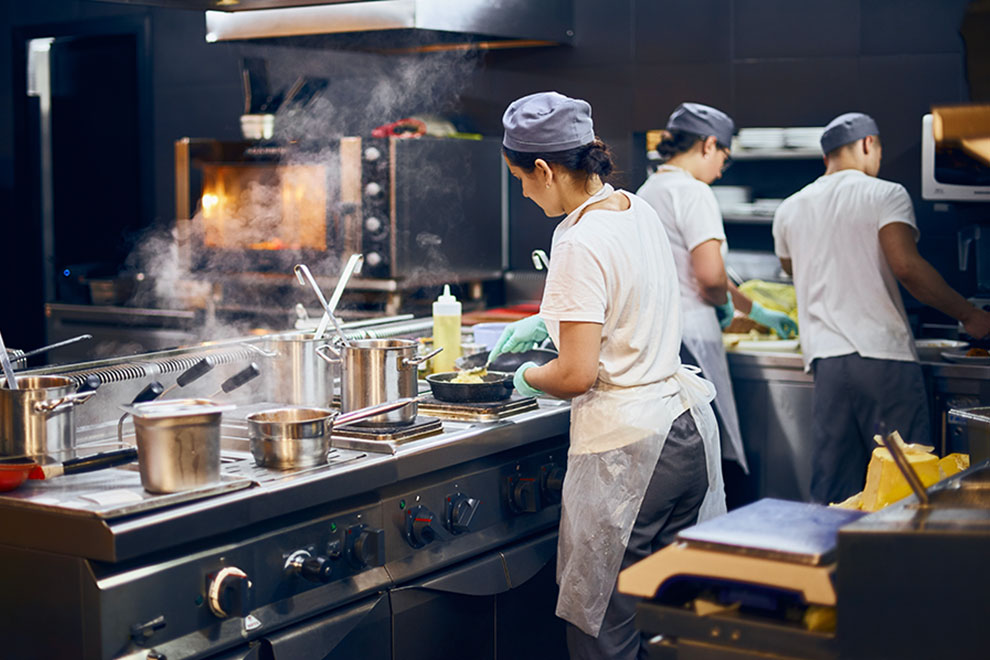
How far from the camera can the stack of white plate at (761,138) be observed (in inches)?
197

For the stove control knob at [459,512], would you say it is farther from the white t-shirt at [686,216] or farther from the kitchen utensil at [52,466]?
the white t-shirt at [686,216]

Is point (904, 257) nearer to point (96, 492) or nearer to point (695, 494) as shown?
point (695, 494)

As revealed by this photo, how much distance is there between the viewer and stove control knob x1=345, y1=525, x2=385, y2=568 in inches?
94.7

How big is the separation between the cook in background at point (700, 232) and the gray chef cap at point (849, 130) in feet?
1.24

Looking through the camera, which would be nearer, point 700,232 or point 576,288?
point 576,288

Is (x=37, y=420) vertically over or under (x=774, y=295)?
under

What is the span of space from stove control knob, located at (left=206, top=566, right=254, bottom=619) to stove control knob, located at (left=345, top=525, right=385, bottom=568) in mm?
326

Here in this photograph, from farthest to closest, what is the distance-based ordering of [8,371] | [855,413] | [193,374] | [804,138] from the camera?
[804,138] < [855,413] < [193,374] < [8,371]

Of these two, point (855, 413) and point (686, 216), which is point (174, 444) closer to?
point (686, 216)

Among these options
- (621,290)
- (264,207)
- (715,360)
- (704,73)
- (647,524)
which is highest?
(704,73)

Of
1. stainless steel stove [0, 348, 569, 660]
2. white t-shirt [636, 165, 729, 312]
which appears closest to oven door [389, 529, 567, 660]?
stainless steel stove [0, 348, 569, 660]

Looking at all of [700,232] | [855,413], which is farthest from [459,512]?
[855,413]

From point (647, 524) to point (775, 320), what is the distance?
2125 millimetres

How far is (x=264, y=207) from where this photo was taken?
4.88m
